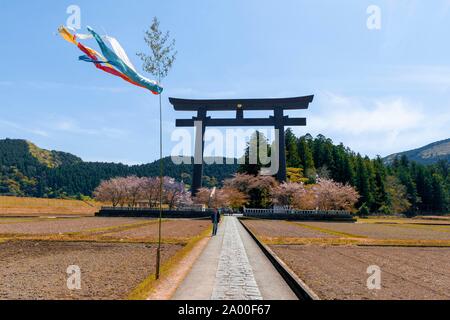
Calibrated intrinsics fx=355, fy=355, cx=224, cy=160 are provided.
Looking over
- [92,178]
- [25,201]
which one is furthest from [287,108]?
[92,178]

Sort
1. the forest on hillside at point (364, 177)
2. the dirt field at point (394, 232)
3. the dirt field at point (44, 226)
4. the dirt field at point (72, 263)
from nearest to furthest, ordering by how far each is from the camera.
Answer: the dirt field at point (72, 263) → the dirt field at point (44, 226) → the dirt field at point (394, 232) → the forest on hillside at point (364, 177)

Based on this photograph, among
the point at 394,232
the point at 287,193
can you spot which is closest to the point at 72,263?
the point at 394,232

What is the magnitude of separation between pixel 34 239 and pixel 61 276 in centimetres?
1096

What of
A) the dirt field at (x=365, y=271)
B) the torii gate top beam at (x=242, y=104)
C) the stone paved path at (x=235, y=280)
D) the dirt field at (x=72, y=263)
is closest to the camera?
the stone paved path at (x=235, y=280)

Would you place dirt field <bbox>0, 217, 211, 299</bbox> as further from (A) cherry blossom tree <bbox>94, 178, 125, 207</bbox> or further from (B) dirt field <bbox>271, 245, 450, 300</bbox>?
(A) cherry blossom tree <bbox>94, 178, 125, 207</bbox>

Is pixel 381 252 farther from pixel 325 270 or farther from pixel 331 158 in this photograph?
pixel 331 158

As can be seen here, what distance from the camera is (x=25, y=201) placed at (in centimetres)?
8744

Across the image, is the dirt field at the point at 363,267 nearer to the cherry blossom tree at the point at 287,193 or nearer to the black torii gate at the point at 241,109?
the black torii gate at the point at 241,109

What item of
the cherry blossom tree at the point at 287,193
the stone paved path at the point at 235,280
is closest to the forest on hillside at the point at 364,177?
the cherry blossom tree at the point at 287,193

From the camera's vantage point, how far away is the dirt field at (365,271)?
841 centimetres

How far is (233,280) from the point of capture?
9.38 m

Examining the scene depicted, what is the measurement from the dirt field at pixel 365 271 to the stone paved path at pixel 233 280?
2.95 feet

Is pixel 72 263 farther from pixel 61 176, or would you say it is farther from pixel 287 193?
pixel 61 176

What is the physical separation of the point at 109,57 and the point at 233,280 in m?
6.31
